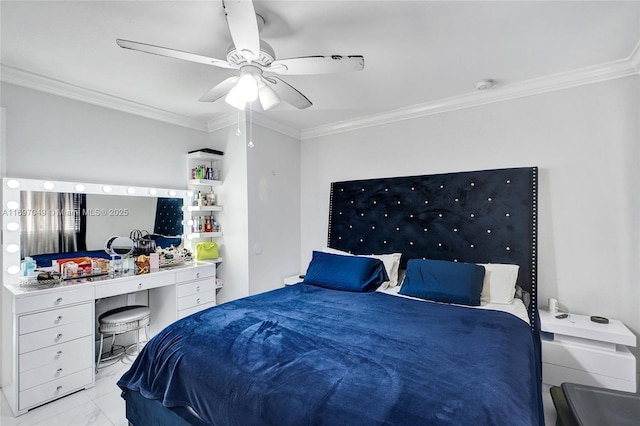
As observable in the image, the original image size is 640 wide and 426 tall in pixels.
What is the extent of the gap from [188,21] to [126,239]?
2.21m

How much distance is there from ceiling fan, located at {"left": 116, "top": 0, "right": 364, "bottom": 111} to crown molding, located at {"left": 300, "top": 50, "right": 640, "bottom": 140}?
153 cm

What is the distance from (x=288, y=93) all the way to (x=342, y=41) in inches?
19.4

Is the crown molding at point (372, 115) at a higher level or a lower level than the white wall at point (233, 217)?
higher

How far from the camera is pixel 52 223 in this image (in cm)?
260

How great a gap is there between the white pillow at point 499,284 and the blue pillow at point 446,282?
0.37ft

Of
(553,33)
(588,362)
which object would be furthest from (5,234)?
(588,362)

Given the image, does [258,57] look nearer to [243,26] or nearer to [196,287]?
[243,26]

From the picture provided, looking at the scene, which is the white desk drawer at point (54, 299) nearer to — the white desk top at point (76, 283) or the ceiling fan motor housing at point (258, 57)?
the white desk top at point (76, 283)

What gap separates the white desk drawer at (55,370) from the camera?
6.85 ft

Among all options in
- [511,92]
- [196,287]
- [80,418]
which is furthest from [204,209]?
[511,92]

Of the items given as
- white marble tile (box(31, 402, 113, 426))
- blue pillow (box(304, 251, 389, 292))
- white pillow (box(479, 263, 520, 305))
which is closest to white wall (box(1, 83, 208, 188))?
white marble tile (box(31, 402, 113, 426))

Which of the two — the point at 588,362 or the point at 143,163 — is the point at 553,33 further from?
the point at 143,163

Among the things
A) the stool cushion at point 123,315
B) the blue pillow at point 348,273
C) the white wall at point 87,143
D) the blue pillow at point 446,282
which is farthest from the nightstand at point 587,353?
the white wall at point 87,143

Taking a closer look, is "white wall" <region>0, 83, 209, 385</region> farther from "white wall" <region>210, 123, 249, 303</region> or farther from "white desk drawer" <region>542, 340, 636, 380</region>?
"white desk drawer" <region>542, 340, 636, 380</region>
